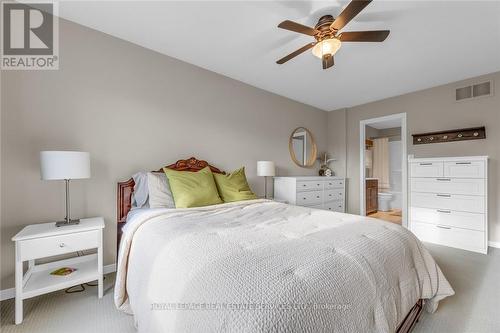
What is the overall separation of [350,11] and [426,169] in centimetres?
298

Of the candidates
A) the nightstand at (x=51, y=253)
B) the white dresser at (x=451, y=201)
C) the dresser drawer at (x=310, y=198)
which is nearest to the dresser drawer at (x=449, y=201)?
the white dresser at (x=451, y=201)

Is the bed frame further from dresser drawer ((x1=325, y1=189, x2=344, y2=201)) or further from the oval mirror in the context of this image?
dresser drawer ((x1=325, y1=189, x2=344, y2=201))

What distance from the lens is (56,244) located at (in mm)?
1649

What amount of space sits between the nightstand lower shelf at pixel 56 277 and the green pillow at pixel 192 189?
35.1 inches

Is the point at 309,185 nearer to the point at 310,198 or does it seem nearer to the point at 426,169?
the point at 310,198

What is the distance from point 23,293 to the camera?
153 centimetres

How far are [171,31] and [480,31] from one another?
3133mm

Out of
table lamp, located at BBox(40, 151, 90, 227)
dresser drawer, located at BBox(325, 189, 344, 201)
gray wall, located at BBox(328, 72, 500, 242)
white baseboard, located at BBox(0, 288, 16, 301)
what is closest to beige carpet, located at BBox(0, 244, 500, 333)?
white baseboard, located at BBox(0, 288, 16, 301)

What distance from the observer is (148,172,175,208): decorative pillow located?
212 centimetres

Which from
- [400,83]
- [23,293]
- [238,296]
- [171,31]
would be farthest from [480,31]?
[23,293]

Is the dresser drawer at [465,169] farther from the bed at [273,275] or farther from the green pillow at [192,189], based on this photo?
the green pillow at [192,189]

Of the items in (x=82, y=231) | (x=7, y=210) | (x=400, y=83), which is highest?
(x=400, y=83)

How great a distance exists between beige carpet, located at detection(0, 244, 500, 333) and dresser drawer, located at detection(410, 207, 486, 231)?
1.03m

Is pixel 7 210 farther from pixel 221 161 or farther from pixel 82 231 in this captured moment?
pixel 221 161
